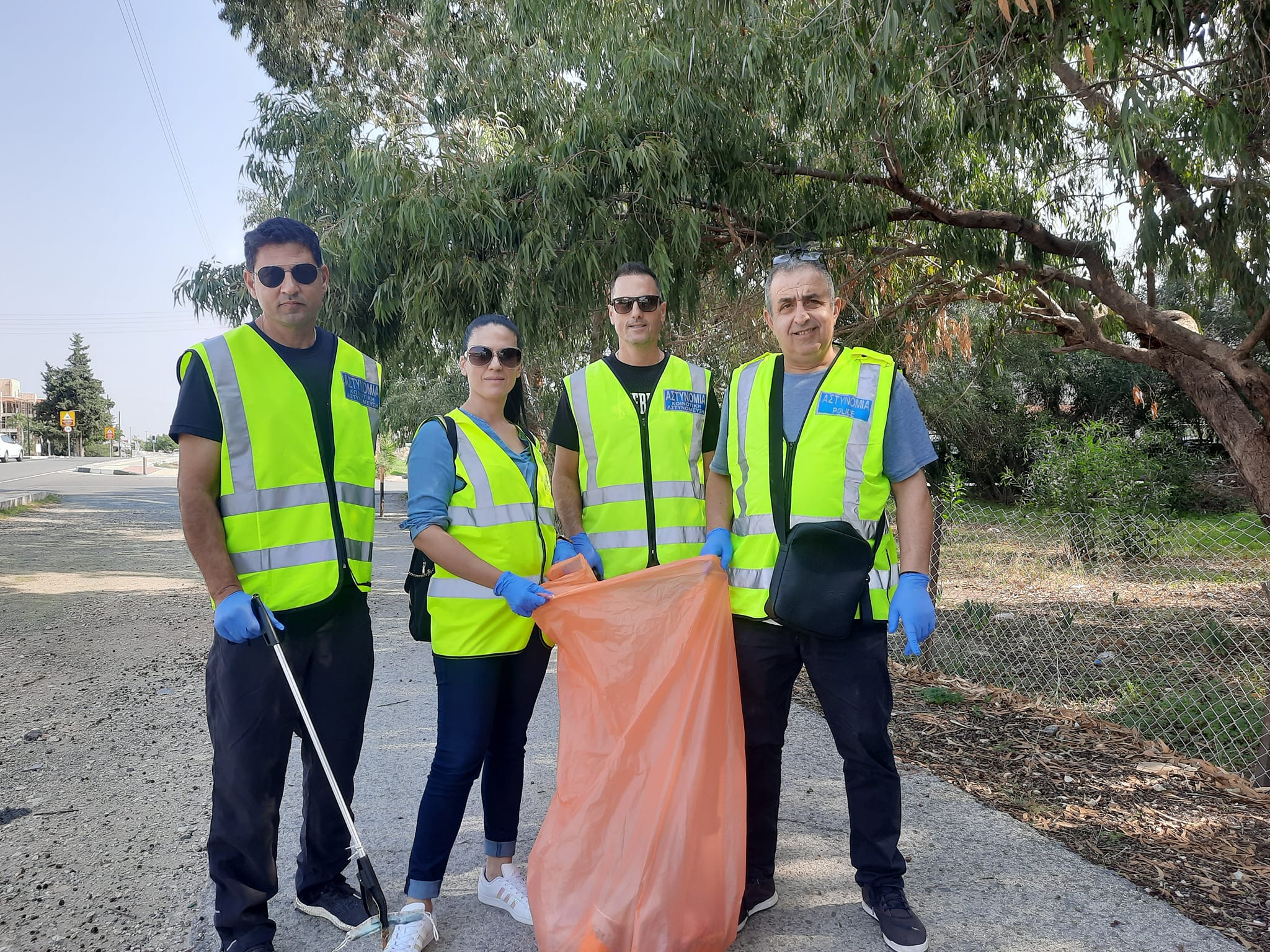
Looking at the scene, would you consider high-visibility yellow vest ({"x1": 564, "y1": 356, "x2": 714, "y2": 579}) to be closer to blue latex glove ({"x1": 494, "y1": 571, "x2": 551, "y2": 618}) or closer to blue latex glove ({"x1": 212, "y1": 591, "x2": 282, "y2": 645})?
blue latex glove ({"x1": 494, "y1": 571, "x2": 551, "y2": 618})

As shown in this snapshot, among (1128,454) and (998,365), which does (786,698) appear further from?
(1128,454)

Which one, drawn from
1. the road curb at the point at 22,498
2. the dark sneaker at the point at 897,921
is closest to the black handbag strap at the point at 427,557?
the dark sneaker at the point at 897,921

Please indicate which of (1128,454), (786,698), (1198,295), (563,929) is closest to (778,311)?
(786,698)

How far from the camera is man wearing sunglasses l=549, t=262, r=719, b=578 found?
106 inches

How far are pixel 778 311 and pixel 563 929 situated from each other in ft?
5.80

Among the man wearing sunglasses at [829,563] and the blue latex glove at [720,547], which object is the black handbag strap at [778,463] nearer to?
the man wearing sunglasses at [829,563]

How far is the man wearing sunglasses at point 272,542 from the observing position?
2271mm

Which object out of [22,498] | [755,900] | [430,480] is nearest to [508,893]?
[755,900]

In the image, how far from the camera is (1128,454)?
388 inches

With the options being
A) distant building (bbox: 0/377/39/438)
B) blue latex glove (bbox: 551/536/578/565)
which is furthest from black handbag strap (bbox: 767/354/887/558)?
distant building (bbox: 0/377/39/438)

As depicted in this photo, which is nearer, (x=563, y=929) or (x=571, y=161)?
(x=563, y=929)

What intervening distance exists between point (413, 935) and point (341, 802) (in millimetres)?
413

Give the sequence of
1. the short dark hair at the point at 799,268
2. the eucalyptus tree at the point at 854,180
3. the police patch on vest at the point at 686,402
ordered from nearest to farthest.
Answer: the short dark hair at the point at 799,268, the police patch on vest at the point at 686,402, the eucalyptus tree at the point at 854,180

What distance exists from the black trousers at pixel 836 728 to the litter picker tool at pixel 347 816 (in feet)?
3.29
